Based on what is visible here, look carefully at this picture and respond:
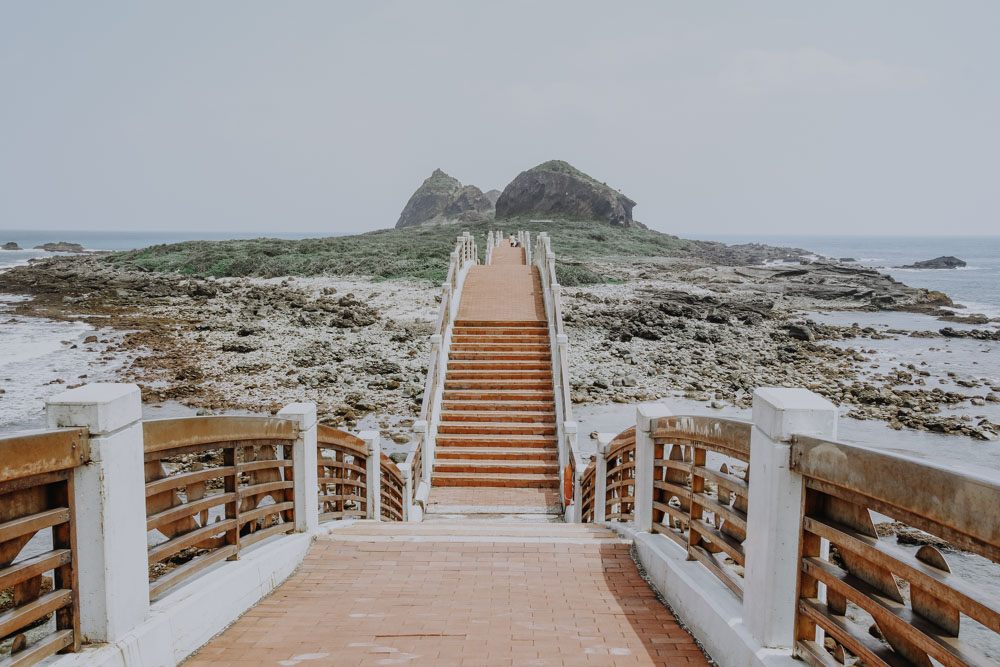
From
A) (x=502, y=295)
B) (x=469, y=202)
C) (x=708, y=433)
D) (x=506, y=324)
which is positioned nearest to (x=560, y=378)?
(x=506, y=324)

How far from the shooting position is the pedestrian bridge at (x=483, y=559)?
2504 mm

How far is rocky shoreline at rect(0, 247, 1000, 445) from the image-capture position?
68.9ft

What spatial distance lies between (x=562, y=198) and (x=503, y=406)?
79.3 m

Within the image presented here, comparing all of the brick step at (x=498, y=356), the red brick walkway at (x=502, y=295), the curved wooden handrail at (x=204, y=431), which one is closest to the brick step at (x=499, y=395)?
the brick step at (x=498, y=356)

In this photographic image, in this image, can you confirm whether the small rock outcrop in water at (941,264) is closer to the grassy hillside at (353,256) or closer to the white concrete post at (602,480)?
the grassy hillside at (353,256)

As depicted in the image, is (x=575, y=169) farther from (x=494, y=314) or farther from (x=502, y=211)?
(x=494, y=314)

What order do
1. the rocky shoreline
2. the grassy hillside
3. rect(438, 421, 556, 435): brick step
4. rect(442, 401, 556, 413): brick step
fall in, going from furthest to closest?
the grassy hillside
the rocky shoreline
rect(442, 401, 556, 413): brick step
rect(438, 421, 556, 435): brick step

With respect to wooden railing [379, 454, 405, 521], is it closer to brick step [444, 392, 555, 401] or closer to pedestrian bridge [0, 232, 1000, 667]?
pedestrian bridge [0, 232, 1000, 667]

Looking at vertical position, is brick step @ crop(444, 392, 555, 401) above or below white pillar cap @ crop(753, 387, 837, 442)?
below

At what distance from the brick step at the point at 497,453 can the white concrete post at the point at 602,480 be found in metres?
3.89

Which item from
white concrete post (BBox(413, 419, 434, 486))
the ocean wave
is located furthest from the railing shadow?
the ocean wave

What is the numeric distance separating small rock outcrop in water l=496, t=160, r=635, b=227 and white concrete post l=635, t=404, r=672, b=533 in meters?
83.4

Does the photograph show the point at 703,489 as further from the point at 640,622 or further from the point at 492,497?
the point at 492,497

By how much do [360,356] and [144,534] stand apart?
2136 centimetres
